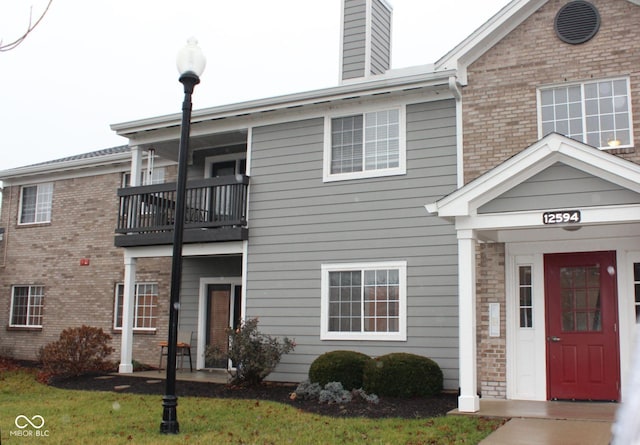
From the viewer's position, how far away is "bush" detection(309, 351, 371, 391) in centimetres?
1171

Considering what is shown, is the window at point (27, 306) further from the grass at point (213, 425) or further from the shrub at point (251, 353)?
the shrub at point (251, 353)

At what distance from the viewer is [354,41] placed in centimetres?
1525

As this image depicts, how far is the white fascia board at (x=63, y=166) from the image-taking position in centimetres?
1884

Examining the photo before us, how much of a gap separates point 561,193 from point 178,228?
16.8ft

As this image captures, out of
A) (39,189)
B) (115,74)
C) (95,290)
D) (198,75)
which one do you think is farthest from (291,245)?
(115,74)

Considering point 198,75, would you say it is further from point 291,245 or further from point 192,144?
point 192,144

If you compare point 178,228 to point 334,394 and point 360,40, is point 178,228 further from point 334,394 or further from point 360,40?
point 360,40

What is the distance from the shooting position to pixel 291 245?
14062 mm

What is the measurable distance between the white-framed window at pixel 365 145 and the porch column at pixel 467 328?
3.24 metres

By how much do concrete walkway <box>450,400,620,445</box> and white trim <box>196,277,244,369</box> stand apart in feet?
24.3

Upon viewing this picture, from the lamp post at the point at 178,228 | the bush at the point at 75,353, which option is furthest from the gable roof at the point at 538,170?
the bush at the point at 75,353

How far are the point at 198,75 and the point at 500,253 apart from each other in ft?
19.1

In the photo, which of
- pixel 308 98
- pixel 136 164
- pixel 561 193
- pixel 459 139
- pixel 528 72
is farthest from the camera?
pixel 136 164

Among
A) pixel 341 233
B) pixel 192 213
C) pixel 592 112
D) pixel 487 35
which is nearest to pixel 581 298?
pixel 592 112
